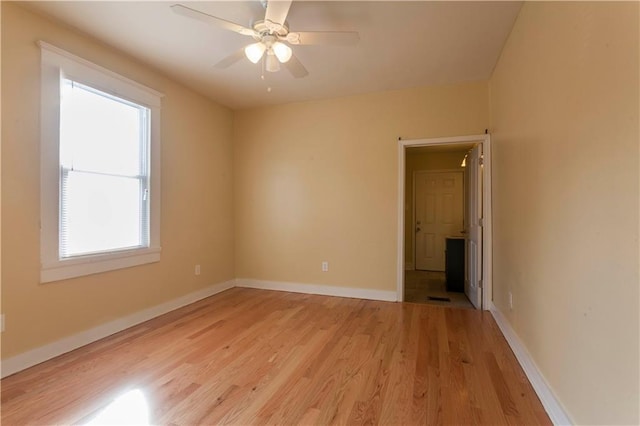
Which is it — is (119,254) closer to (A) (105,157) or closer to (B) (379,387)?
(A) (105,157)

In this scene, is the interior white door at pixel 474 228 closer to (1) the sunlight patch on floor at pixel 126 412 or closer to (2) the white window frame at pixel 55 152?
(1) the sunlight patch on floor at pixel 126 412

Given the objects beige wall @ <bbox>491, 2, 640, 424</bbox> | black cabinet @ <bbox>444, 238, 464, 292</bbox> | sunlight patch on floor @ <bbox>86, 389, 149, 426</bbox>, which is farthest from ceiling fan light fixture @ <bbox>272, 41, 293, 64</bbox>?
black cabinet @ <bbox>444, 238, 464, 292</bbox>

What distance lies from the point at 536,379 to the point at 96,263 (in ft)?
11.3

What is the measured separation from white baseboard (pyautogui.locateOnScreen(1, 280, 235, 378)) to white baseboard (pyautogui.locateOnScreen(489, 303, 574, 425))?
3354mm

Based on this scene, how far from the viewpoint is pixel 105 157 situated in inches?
110

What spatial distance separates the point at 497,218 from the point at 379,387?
2.13 meters

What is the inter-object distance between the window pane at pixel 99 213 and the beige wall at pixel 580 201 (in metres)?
3.42

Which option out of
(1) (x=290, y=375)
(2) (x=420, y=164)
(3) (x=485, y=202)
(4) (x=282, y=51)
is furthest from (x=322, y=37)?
(2) (x=420, y=164)

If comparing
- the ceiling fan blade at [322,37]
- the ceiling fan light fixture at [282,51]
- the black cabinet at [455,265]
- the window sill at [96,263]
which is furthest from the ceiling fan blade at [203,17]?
the black cabinet at [455,265]

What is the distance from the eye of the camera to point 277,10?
6.25 feet

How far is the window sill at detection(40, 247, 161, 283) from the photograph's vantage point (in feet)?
7.80

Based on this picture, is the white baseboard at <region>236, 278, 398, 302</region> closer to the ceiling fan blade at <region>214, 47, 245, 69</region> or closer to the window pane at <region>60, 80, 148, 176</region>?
the window pane at <region>60, 80, 148, 176</region>

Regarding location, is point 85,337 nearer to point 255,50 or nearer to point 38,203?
point 38,203

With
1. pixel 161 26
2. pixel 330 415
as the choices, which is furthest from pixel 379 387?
pixel 161 26
